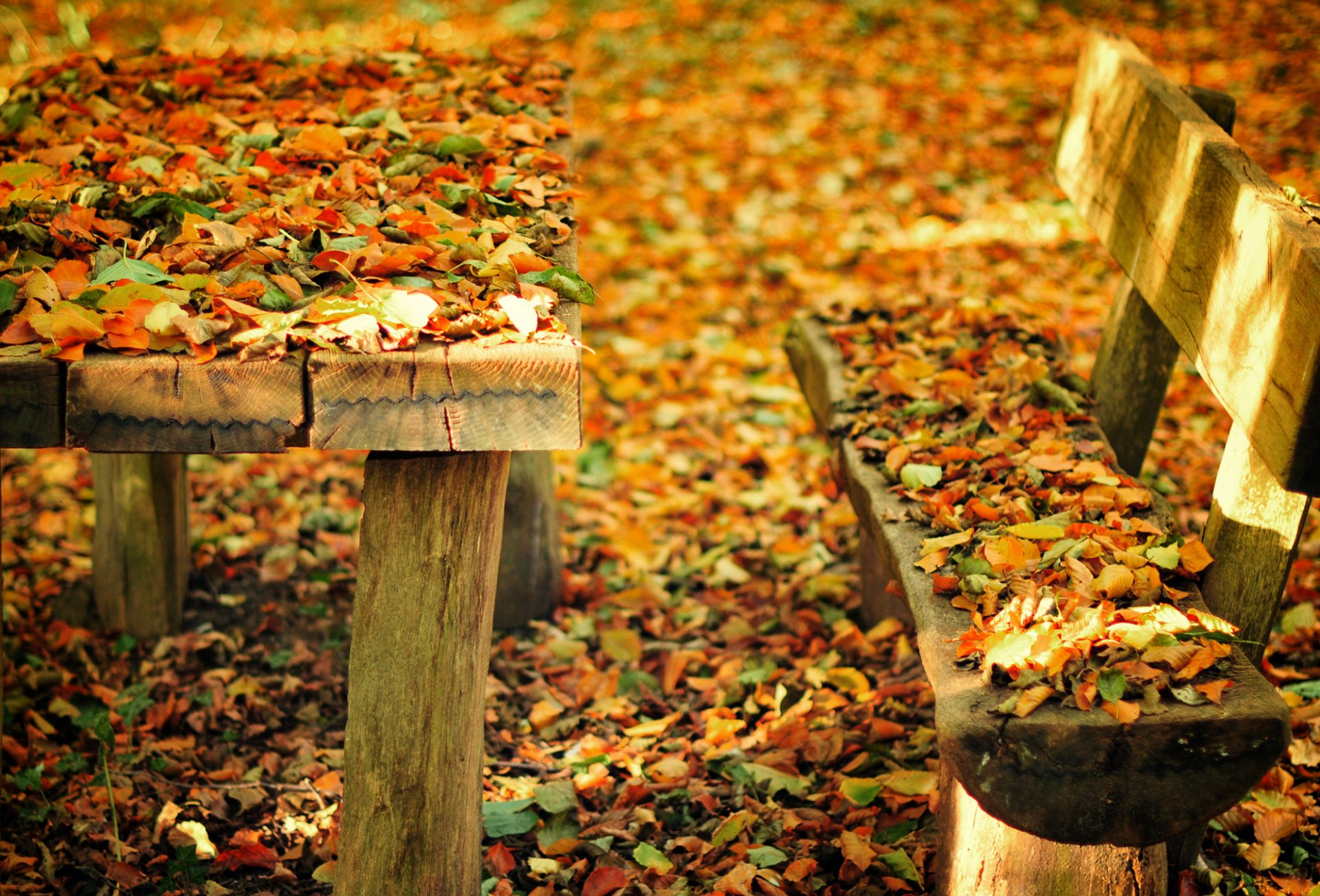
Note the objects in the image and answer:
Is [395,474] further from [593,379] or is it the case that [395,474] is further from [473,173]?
[593,379]

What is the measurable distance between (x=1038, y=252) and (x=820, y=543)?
2.10 m

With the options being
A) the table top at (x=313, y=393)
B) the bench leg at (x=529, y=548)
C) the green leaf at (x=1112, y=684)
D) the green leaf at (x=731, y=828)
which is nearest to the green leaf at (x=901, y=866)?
the green leaf at (x=731, y=828)

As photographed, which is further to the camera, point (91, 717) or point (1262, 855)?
point (91, 717)

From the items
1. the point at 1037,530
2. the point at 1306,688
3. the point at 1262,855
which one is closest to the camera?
→ the point at 1037,530

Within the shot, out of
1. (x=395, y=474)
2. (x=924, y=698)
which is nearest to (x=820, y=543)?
(x=924, y=698)

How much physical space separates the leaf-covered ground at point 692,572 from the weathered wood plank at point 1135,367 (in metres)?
0.58

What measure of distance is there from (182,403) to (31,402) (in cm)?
20

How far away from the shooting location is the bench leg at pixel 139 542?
2713mm

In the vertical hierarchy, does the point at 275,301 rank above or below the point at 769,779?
above

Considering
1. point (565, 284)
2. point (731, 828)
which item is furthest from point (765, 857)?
point (565, 284)

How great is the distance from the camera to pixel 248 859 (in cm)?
205

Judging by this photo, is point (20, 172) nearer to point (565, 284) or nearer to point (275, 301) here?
point (275, 301)

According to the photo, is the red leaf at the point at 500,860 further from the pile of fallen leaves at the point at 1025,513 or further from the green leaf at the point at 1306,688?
the green leaf at the point at 1306,688

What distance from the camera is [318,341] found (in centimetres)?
145
